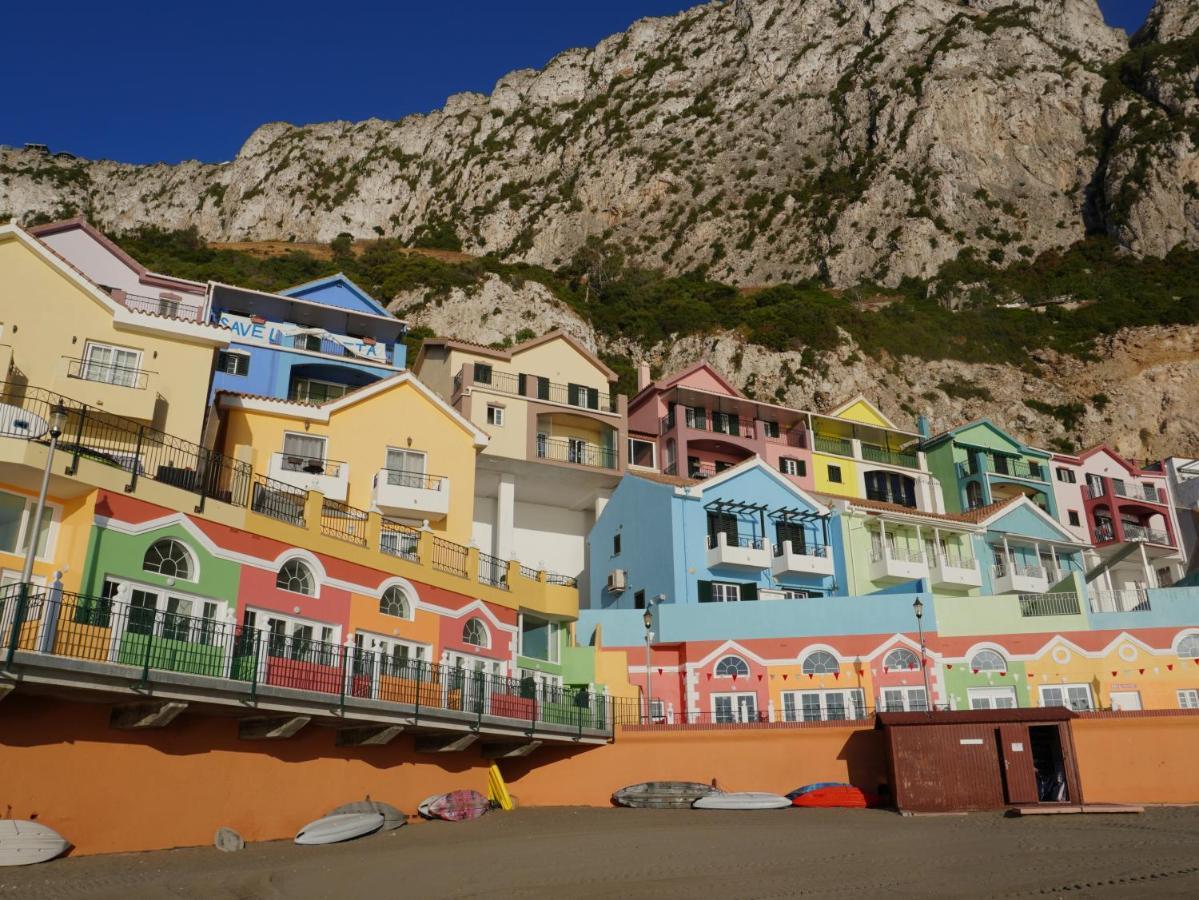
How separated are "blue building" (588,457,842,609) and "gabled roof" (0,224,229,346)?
17.3 meters

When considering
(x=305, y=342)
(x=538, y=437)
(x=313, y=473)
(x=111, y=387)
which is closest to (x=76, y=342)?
(x=111, y=387)

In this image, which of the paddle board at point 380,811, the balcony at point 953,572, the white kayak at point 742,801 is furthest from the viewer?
the balcony at point 953,572

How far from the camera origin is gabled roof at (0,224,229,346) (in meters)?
27.4

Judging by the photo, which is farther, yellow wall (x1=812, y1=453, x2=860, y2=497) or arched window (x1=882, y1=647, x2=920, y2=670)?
yellow wall (x1=812, y1=453, x2=860, y2=497)

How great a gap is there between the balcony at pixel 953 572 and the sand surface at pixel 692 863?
18.6 m

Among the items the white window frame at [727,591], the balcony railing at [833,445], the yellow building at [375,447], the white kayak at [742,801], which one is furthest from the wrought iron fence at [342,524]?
the balcony railing at [833,445]

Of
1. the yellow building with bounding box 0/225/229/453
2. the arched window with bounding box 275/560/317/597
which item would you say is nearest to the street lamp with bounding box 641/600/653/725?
the arched window with bounding box 275/560/317/597

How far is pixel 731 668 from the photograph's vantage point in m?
31.3

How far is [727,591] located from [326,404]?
54.2ft

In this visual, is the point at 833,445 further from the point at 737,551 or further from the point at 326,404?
the point at 326,404

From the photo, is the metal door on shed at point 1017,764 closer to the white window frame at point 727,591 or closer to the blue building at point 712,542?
the blue building at point 712,542

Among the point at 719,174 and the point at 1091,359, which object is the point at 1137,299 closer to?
the point at 1091,359

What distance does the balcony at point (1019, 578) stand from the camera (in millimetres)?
43156

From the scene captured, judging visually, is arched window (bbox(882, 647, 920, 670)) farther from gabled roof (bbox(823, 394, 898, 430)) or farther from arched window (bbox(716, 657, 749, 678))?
gabled roof (bbox(823, 394, 898, 430))
